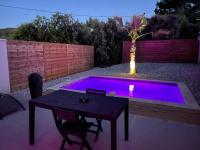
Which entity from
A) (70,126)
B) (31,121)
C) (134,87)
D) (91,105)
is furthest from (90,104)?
(134,87)

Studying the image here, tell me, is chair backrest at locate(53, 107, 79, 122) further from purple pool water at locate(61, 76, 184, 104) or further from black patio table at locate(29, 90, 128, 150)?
purple pool water at locate(61, 76, 184, 104)

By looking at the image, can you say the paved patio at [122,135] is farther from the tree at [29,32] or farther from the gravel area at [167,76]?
the tree at [29,32]

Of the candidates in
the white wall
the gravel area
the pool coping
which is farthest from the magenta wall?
the white wall

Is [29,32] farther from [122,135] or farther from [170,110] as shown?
[122,135]

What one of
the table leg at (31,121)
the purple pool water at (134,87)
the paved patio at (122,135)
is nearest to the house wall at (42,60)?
the purple pool water at (134,87)

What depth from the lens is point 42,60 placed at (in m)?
7.75

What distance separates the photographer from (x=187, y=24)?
1672cm

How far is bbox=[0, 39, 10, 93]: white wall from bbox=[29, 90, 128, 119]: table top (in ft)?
11.2

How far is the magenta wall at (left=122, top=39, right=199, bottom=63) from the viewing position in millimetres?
14172

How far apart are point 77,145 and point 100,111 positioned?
3.18 ft

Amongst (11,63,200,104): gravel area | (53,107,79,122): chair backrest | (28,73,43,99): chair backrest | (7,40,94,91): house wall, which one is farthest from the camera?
(7,40,94,91): house wall

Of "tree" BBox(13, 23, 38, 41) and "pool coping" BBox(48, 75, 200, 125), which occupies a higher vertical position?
"tree" BBox(13, 23, 38, 41)

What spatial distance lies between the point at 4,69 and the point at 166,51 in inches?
496

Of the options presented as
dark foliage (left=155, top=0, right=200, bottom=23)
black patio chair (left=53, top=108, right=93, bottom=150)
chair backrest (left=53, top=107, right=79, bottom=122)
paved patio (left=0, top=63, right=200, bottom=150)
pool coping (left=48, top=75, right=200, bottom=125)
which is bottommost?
paved patio (left=0, top=63, right=200, bottom=150)
